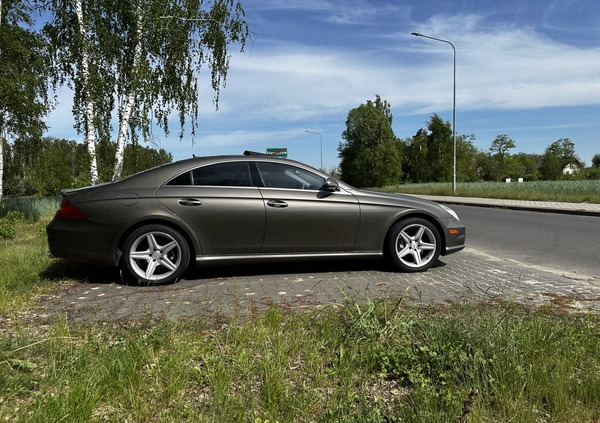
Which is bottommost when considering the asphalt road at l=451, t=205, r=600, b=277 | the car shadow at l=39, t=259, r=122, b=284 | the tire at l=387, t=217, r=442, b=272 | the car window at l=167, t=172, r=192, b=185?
the asphalt road at l=451, t=205, r=600, b=277

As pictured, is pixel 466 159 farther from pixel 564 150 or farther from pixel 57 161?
pixel 57 161

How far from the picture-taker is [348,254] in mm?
5062

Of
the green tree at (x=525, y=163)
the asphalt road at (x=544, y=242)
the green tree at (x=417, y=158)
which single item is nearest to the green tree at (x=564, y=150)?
the green tree at (x=525, y=163)

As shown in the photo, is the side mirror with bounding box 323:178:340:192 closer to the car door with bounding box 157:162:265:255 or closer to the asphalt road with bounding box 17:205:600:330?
the car door with bounding box 157:162:265:255

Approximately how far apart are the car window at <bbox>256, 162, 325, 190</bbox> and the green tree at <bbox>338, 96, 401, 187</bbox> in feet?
189

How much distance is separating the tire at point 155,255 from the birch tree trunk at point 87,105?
8.12 meters

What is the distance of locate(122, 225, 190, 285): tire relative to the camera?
4.59 meters

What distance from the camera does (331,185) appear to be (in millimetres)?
5016

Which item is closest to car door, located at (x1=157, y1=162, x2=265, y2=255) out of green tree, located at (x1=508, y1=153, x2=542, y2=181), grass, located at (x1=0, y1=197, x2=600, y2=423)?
grass, located at (x1=0, y1=197, x2=600, y2=423)

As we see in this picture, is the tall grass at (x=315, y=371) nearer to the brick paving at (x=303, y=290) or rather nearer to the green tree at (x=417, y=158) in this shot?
the brick paving at (x=303, y=290)

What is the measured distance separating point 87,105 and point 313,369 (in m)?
12.0

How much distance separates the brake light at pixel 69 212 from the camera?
15.1 feet

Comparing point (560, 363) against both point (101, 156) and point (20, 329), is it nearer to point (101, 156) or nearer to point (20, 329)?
point (20, 329)

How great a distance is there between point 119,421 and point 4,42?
12797 mm
